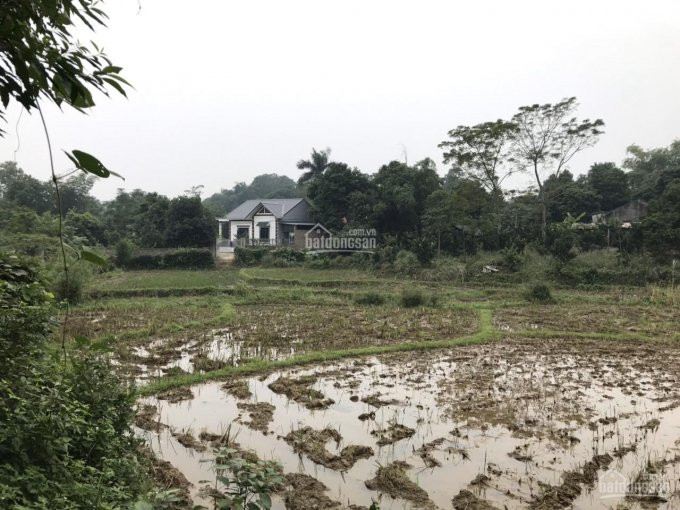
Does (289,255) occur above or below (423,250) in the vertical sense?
below

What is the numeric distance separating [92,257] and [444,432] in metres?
5.12

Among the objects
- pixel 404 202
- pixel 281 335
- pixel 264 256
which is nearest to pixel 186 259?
pixel 264 256

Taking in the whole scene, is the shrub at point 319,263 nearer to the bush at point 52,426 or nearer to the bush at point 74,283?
the bush at point 74,283

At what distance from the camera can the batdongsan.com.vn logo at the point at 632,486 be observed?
4.02 m

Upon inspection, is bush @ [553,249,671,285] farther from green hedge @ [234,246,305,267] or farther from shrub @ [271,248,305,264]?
green hedge @ [234,246,305,267]

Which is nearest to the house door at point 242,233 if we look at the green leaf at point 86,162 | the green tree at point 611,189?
the green tree at point 611,189

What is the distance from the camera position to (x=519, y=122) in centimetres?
2597

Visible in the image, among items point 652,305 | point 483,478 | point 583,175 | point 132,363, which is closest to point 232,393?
→ point 132,363

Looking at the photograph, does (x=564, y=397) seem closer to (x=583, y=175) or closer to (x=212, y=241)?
(x=212, y=241)

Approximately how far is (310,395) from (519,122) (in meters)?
24.1

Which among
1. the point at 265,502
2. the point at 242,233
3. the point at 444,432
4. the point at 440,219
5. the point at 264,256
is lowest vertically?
the point at 444,432

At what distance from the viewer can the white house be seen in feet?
113

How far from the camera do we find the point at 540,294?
642 inches

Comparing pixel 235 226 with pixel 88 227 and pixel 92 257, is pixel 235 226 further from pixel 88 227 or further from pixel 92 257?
pixel 92 257
